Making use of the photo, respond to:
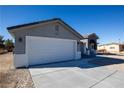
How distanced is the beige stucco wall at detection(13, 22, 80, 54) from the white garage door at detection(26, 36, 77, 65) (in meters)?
0.34

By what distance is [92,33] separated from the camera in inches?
890

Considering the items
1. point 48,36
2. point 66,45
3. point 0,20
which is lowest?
point 66,45

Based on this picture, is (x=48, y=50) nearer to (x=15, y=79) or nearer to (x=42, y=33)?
(x=42, y=33)

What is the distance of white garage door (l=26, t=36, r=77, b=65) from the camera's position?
9.21 meters

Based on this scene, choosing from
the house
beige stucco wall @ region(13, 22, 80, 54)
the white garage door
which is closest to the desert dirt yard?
the house

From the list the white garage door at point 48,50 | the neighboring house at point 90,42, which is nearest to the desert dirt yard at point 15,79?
the white garage door at point 48,50

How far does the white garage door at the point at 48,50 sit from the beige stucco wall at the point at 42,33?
34cm

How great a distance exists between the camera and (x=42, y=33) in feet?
31.9

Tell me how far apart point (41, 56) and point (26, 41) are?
6.07 ft

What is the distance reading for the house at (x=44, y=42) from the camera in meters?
8.58
